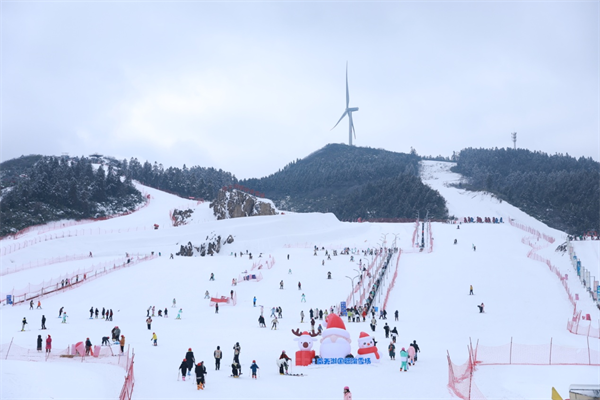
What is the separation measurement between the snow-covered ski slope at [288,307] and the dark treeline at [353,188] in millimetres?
30361

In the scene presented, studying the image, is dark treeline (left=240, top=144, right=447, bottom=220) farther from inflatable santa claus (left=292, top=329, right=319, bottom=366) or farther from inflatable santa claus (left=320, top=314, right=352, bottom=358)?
inflatable santa claus (left=292, top=329, right=319, bottom=366)

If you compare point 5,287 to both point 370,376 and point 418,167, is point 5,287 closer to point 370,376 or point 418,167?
point 370,376

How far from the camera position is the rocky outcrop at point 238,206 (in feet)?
262

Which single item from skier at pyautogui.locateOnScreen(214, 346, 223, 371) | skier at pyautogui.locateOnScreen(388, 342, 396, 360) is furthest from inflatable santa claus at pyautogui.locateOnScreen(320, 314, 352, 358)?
skier at pyautogui.locateOnScreen(214, 346, 223, 371)

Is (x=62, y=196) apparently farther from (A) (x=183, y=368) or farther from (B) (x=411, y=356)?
(B) (x=411, y=356)

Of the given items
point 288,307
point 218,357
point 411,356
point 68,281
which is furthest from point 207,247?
point 411,356

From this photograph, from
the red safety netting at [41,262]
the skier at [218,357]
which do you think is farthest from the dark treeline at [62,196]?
the skier at [218,357]

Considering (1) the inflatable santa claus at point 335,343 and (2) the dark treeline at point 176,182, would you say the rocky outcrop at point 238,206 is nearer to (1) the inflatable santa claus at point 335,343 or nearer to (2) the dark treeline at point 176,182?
(2) the dark treeline at point 176,182

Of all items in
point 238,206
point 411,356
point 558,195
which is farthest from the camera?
point 558,195

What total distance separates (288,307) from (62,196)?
58.4m

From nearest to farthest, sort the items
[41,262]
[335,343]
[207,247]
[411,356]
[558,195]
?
1. [411,356]
2. [335,343]
3. [41,262]
4. [207,247]
5. [558,195]

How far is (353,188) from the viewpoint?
452 feet

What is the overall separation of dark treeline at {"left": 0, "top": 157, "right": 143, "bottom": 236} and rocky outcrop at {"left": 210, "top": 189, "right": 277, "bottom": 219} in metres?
18.0

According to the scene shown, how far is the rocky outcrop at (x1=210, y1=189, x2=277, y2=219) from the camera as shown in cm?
8000
